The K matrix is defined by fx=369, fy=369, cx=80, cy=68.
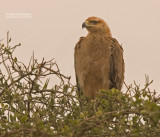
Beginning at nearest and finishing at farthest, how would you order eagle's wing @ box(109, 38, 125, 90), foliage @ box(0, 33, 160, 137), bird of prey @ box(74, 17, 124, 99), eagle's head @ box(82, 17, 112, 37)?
foliage @ box(0, 33, 160, 137), bird of prey @ box(74, 17, 124, 99), eagle's wing @ box(109, 38, 125, 90), eagle's head @ box(82, 17, 112, 37)

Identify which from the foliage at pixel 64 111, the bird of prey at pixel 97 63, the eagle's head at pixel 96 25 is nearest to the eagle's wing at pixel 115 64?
the bird of prey at pixel 97 63

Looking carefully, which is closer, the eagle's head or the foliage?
the foliage

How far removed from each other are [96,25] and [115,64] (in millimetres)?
769

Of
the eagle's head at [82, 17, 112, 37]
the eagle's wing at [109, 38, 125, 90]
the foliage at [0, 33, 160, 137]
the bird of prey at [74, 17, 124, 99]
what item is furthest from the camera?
the eagle's head at [82, 17, 112, 37]

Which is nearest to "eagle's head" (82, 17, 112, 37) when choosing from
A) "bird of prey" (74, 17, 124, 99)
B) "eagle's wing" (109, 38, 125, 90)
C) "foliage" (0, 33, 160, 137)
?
"bird of prey" (74, 17, 124, 99)

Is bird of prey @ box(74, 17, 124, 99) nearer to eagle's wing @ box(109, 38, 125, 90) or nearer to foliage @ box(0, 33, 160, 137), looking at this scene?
eagle's wing @ box(109, 38, 125, 90)

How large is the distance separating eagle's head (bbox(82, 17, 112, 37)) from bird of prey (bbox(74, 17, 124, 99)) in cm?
5

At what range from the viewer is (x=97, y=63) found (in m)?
5.51

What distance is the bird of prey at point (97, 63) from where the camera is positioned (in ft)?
18.1

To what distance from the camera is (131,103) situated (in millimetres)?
2711

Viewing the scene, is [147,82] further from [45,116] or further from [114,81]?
[114,81]

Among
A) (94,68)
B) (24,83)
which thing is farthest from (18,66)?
(94,68)

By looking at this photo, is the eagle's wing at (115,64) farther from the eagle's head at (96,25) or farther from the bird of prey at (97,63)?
the eagle's head at (96,25)

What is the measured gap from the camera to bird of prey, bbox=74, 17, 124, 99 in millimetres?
5531
